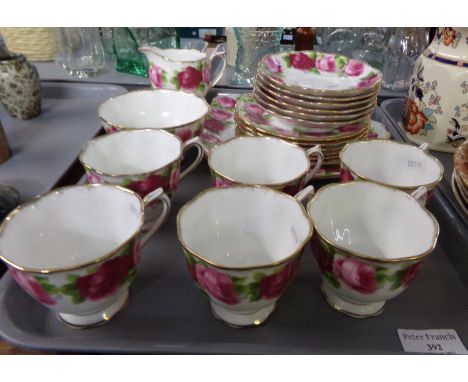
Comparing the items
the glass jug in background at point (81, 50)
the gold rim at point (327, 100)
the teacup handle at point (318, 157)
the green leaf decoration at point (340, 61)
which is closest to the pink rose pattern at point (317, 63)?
the green leaf decoration at point (340, 61)

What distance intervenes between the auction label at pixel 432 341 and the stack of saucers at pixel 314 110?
30 cm

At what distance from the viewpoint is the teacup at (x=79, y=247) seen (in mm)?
386

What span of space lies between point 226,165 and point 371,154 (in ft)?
0.80

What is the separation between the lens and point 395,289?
0.43 m

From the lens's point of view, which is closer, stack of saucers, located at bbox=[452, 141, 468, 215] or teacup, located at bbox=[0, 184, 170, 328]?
teacup, located at bbox=[0, 184, 170, 328]

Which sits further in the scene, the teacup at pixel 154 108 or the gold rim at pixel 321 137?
→ the teacup at pixel 154 108

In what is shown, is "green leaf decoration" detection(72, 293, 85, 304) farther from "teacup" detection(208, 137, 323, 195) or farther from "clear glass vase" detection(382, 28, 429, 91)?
"clear glass vase" detection(382, 28, 429, 91)

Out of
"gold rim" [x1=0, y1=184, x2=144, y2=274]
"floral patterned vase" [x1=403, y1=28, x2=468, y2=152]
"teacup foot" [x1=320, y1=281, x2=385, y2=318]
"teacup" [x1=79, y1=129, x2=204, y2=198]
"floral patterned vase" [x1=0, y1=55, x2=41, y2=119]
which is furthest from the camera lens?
"floral patterned vase" [x1=0, y1=55, x2=41, y2=119]

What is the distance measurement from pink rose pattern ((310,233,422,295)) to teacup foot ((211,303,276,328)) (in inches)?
3.4

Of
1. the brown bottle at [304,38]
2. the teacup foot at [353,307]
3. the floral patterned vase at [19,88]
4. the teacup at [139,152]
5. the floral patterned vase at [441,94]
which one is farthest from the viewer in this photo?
the brown bottle at [304,38]

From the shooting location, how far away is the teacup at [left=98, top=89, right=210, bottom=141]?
76 centimetres

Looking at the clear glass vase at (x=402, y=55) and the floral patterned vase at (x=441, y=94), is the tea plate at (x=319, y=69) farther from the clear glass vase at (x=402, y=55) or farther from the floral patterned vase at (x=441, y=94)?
the clear glass vase at (x=402, y=55)

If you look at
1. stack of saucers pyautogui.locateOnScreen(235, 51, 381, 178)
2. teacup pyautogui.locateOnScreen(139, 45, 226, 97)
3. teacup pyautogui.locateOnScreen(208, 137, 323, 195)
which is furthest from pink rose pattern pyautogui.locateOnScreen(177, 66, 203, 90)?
teacup pyautogui.locateOnScreen(208, 137, 323, 195)

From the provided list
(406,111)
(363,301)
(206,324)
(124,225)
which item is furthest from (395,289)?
(406,111)
